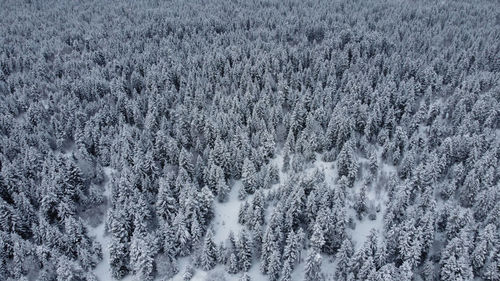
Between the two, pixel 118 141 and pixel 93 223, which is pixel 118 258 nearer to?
pixel 93 223

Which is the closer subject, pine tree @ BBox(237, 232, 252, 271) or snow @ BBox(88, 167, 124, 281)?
pine tree @ BBox(237, 232, 252, 271)

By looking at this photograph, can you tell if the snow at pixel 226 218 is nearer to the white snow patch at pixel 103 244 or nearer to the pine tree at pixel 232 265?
the pine tree at pixel 232 265

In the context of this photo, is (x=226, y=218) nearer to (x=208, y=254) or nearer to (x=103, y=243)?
(x=208, y=254)

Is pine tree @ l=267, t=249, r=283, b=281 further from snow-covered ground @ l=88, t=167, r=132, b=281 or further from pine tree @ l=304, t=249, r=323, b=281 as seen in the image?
snow-covered ground @ l=88, t=167, r=132, b=281

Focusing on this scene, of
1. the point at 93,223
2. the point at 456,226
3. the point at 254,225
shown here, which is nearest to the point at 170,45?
the point at 93,223

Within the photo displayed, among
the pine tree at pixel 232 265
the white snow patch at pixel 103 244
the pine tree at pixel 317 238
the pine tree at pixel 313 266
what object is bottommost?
the white snow patch at pixel 103 244

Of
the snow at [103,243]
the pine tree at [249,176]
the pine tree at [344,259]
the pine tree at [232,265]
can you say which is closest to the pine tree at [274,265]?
the pine tree at [232,265]

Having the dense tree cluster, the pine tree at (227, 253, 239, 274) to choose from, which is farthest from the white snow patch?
the pine tree at (227, 253, 239, 274)

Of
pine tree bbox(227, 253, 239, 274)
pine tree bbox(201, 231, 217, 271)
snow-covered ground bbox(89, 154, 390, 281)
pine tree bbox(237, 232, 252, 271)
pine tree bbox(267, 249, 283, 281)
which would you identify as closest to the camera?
pine tree bbox(267, 249, 283, 281)
